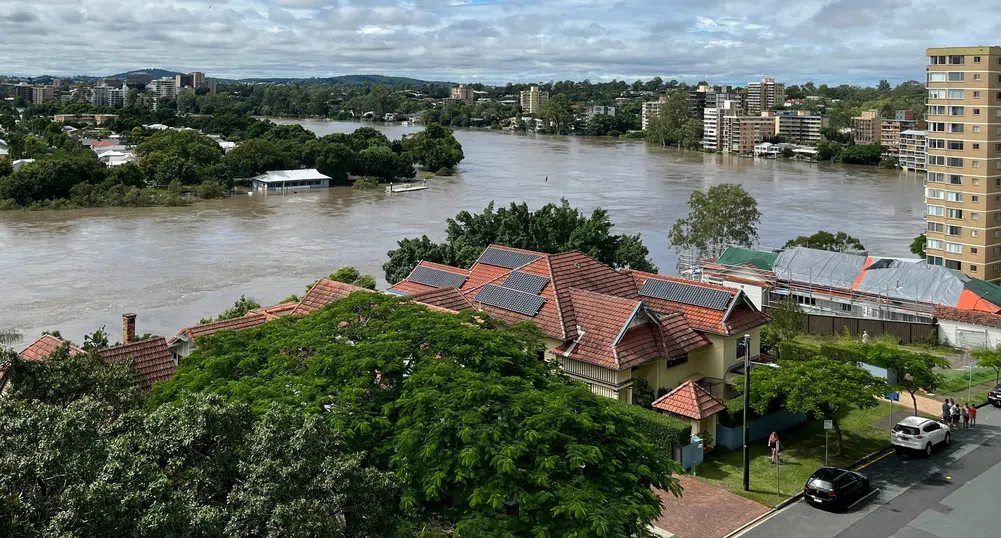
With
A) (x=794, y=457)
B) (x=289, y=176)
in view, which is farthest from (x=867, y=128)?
(x=794, y=457)

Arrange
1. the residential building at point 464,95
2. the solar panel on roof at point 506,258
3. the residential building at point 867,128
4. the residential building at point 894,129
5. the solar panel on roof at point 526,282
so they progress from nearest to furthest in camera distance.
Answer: the solar panel on roof at point 526,282 < the solar panel on roof at point 506,258 < the residential building at point 894,129 < the residential building at point 867,128 < the residential building at point 464,95

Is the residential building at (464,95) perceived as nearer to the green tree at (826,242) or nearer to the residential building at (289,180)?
the residential building at (289,180)

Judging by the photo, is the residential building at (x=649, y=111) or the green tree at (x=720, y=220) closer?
the green tree at (x=720, y=220)

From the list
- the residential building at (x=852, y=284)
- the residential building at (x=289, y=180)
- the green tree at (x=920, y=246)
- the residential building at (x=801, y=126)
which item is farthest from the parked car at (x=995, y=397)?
the residential building at (x=801, y=126)

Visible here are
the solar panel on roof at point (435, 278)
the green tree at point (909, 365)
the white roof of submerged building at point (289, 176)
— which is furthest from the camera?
the white roof of submerged building at point (289, 176)

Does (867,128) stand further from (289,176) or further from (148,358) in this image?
(148,358)

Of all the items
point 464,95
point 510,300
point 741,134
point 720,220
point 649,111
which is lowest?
point 510,300
